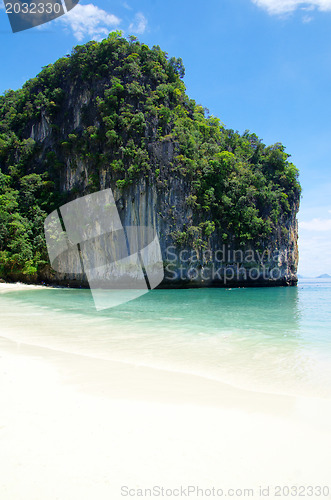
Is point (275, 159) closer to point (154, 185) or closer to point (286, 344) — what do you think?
point (154, 185)

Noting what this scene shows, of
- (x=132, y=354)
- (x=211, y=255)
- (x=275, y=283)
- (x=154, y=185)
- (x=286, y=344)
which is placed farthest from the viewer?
(x=275, y=283)

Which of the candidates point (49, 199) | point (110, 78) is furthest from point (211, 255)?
point (110, 78)

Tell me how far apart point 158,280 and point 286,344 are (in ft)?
65.7

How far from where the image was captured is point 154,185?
83.8ft

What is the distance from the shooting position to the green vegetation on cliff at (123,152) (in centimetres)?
2592
